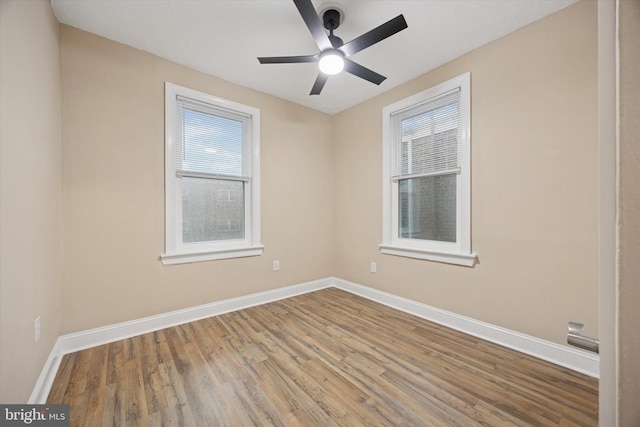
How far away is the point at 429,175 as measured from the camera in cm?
281

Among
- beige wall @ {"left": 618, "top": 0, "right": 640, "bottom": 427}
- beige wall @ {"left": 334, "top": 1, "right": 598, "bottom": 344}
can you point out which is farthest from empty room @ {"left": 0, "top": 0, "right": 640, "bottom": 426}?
beige wall @ {"left": 618, "top": 0, "right": 640, "bottom": 427}

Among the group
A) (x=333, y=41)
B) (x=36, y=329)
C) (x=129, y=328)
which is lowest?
(x=129, y=328)

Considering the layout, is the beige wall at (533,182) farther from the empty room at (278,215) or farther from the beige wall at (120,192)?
the beige wall at (120,192)

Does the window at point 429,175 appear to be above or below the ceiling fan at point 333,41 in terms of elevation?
below

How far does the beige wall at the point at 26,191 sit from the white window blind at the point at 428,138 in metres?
3.05

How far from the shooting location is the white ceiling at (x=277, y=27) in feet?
6.37

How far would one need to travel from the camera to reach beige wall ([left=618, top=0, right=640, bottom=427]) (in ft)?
1.18

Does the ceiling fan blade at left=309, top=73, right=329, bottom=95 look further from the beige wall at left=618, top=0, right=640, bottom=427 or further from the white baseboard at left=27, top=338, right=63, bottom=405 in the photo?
the white baseboard at left=27, top=338, right=63, bottom=405

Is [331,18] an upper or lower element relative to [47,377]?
upper

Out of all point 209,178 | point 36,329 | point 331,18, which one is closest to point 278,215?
point 209,178

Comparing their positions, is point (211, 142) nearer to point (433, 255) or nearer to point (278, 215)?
point (278, 215)

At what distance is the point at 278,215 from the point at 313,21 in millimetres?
2190

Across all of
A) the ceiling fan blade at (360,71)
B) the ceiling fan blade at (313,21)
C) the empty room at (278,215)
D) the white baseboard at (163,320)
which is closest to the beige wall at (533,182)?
the empty room at (278,215)

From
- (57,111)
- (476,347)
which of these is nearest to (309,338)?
(476,347)
